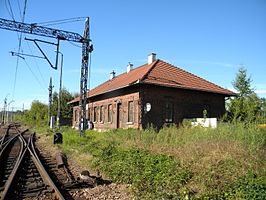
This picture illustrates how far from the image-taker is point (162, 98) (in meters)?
22.0

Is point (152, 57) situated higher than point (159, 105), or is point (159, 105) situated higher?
point (152, 57)

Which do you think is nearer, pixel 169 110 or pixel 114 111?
pixel 169 110

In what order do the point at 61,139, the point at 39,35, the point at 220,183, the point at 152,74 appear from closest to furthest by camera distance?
the point at 220,183 → the point at 61,139 → the point at 39,35 → the point at 152,74

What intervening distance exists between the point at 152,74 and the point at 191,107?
400 cm

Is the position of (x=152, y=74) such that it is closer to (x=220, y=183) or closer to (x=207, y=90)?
(x=207, y=90)

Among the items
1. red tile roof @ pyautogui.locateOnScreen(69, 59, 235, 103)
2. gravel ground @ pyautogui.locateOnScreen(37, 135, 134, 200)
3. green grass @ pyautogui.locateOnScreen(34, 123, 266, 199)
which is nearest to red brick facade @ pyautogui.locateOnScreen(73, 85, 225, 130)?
red tile roof @ pyautogui.locateOnScreen(69, 59, 235, 103)

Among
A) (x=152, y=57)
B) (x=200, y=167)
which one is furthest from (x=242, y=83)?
(x=200, y=167)

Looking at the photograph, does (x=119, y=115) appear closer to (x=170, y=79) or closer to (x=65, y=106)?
(x=170, y=79)

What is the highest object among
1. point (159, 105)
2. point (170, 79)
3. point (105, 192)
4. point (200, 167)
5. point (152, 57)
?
point (152, 57)

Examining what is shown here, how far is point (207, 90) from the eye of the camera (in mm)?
23047

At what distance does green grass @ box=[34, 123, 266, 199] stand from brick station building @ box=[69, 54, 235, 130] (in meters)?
10.5

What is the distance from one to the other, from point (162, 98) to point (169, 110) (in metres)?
1.17

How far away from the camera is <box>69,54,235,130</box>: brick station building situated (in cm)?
2138

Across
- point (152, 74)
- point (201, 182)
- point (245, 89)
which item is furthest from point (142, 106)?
point (245, 89)
